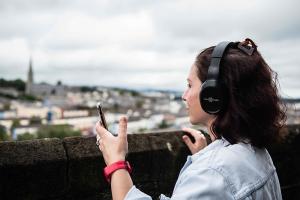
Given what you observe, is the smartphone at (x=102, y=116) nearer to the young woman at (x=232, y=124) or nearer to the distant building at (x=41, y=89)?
the young woman at (x=232, y=124)

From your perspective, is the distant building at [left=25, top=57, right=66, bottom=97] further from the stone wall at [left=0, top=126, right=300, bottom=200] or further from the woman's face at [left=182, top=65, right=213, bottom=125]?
the woman's face at [left=182, top=65, right=213, bottom=125]

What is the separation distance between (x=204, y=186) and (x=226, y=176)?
3.5 inches

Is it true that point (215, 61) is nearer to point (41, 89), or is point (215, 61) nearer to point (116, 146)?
point (116, 146)

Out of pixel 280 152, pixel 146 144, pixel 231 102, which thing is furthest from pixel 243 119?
pixel 280 152

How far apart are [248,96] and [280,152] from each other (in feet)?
9.47

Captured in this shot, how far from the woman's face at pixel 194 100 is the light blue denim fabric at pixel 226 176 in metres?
0.19

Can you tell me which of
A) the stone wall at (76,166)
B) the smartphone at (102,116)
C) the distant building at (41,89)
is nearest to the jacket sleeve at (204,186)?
the smartphone at (102,116)

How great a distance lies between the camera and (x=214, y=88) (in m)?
1.71

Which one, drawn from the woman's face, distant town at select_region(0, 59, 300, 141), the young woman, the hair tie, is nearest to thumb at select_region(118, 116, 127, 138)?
the young woman

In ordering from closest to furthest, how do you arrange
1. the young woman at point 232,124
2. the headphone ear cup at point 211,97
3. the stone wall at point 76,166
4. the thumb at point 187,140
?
1. the young woman at point 232,124
2. the headphone ear cup at point 211,97
3. the thumb at point 187,140
4. the stone wall at point 76,166

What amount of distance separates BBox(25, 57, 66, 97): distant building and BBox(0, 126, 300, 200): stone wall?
480 ft

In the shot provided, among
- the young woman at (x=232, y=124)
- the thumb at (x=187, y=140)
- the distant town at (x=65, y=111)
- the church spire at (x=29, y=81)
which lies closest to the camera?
the young woman at (x=232, y=124)

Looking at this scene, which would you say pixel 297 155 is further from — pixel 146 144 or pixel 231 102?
pixel 231 102

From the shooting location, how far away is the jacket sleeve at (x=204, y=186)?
148cm
